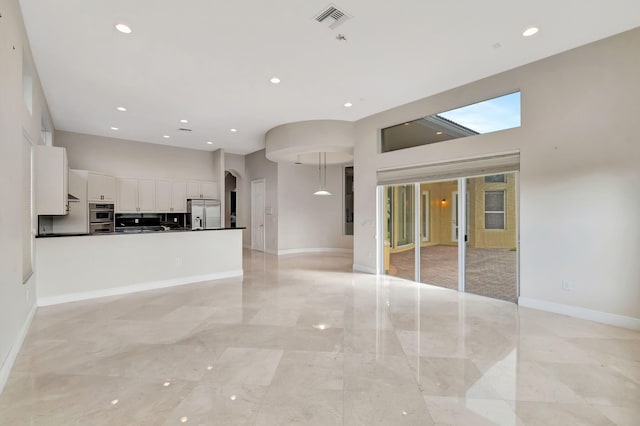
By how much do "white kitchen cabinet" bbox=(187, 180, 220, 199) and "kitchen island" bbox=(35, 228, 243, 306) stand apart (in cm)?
349

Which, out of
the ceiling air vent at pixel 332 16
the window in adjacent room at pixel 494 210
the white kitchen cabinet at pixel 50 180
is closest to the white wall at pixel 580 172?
the window in adjacent room at pixel 494 210

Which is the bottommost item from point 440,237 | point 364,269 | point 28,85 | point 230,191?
point 364,269

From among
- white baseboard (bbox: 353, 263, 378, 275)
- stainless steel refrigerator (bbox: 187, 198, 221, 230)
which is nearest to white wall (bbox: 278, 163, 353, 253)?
stainless steel refrigerator (bbox: 187, 198, 221, 230)

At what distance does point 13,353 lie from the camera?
2.68m

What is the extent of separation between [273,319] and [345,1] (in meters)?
3.52

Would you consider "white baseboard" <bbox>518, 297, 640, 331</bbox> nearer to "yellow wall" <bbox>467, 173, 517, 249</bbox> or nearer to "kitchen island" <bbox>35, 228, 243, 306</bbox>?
"yellow wall" <bbox>467, 173, 517, 249</bbox>

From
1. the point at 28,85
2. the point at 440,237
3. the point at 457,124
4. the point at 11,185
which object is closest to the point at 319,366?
the point at 11,185

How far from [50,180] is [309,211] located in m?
6.48

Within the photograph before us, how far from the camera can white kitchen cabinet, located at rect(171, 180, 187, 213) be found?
28.3 feet

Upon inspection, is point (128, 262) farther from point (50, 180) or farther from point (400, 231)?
point (400, 231)

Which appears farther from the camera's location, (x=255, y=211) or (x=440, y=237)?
(x=255, y=211)

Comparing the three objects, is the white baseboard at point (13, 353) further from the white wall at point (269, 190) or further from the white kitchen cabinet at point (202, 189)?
the white wall at point (269, 190)

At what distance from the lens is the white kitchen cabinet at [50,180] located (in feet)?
13.7

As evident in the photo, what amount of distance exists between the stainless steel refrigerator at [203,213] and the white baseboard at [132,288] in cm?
305
